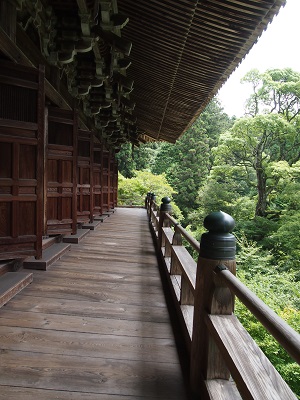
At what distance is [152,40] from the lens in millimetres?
3654

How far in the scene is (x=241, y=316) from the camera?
548 cm

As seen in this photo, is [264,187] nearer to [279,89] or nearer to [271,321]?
[279,89]

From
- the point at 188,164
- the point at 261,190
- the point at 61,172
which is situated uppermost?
the point at 188,164

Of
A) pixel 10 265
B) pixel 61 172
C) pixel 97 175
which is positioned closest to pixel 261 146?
pixel 97 175

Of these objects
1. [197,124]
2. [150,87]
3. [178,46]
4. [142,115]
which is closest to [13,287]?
[178,46]

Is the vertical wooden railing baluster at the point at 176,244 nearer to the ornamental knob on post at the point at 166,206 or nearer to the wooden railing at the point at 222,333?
the wooden railing at the point at 222,333

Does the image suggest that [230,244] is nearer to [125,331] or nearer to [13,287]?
[125,331]

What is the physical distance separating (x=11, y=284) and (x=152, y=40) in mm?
2913

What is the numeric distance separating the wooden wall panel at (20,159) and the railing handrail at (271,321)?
7.76ft

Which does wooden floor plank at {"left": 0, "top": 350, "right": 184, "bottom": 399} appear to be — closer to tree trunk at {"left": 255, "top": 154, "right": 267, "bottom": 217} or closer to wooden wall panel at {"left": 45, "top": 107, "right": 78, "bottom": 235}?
wooden wall panel at {"left": 45, "top": 107, "right": 78, "bottom": 235}

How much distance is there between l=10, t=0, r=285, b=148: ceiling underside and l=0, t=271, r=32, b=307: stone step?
2.41m

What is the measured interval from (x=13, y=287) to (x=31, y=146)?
1.34 m

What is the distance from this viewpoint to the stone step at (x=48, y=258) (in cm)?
373

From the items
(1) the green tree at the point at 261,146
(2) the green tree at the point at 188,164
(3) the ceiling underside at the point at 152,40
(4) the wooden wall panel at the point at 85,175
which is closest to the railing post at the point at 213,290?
(3) the ceiling underside at the point at 152,40
